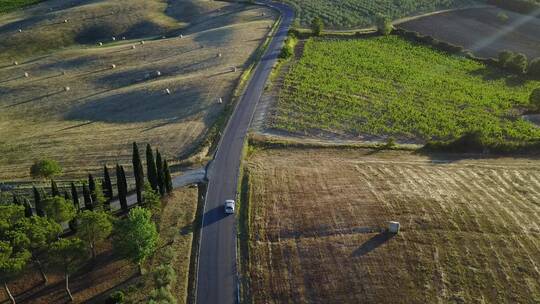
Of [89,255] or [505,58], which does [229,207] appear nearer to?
[89,255]

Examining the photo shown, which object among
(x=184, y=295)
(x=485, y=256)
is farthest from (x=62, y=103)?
(x=485, y=256)

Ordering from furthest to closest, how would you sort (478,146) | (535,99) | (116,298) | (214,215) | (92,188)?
(535,99)
(478,146)
(92,188)
(214,215)
(116,298)

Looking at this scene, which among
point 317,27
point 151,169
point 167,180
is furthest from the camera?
point 317,27

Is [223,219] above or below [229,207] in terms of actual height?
below

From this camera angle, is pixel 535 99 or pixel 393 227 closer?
pixel 393 227

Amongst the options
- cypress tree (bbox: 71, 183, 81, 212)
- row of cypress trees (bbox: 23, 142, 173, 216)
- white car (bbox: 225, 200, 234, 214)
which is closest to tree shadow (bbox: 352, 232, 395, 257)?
white car (bbox: 225, 200, 234, 214)

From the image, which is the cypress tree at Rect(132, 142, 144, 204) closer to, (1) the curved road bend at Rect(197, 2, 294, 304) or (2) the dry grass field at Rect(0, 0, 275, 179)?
(1) the curved road bend at Rect(197, 2, 294, 304)

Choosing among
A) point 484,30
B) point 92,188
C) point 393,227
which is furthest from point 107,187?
point 484,30
